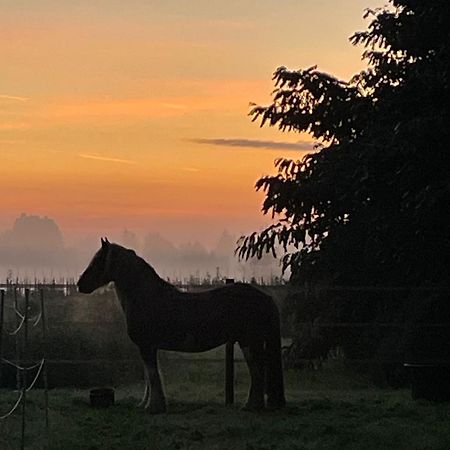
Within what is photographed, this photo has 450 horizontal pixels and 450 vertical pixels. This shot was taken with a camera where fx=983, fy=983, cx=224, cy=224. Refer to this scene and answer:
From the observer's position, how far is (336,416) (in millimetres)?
10750

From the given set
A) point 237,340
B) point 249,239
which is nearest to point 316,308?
point 249,239

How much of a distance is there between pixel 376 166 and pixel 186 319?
5121mm

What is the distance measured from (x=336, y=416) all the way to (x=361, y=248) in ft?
18.6

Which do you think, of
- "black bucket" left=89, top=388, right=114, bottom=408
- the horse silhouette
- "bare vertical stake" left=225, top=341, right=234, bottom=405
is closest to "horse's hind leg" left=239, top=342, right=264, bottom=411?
the horse silhouette

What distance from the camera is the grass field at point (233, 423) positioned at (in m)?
8.95

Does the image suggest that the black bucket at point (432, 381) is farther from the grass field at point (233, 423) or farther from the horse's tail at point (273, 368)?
the horse's tail at point (273, 368)

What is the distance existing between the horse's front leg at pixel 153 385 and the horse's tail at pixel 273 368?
4.05 ft

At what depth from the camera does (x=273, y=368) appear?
11.4m

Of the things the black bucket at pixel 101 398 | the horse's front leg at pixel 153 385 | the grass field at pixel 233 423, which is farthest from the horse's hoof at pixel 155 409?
the black bucket at pixel 101 398

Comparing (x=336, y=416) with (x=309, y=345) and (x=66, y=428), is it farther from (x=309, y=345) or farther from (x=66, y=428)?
(x=309, y=345)

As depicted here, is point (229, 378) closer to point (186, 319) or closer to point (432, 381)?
point (186, 319)

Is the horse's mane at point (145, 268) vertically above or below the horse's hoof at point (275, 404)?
above

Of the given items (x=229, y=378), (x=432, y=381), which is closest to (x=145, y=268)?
(x=229, y=378)

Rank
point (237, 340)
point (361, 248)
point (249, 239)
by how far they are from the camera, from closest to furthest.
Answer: point (237, 340), point (361, 248), point (249, 239)
